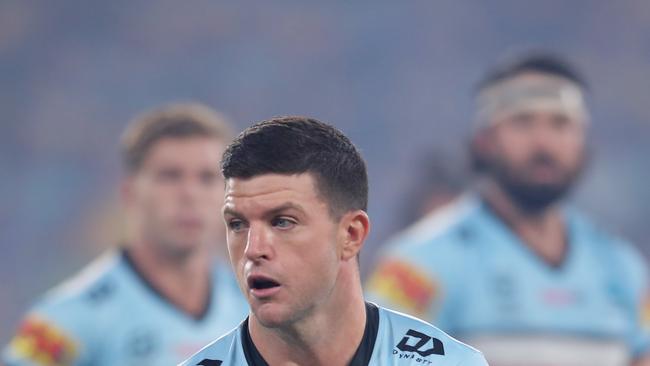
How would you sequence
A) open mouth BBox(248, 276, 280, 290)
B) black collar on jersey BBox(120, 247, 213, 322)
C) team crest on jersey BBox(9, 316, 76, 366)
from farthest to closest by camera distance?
black collar on jersey BBox(120, 247, 213, 322)
team crest on jersey BBox(9, 316, 76, 366)
open mouth BBox(248, 276, 280, 290)

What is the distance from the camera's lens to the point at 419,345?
12.4 ft

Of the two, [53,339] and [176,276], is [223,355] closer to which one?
[53,339]

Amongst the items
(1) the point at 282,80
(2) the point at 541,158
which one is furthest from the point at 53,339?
(1) the point at 282,80

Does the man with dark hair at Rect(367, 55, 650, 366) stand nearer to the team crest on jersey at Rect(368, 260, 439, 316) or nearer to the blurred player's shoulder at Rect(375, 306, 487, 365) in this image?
the team crest on jersey at Rect(368, 260, 439, 316)

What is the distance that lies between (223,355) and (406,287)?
15.6 ft

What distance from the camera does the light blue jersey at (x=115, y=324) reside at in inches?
290

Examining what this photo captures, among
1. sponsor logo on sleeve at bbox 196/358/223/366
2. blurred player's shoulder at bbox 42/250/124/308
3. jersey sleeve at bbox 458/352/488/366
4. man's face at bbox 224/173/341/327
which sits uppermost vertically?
blurred player's shoulder at bbox 42/250/124/308

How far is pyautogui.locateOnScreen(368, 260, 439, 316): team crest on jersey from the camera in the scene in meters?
8.40

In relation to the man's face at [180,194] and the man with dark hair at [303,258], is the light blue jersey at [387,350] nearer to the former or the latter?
the man with dark hair at [303,258]

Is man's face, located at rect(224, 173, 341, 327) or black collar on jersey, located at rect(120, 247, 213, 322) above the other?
black collar on jersey, located at rect(120, 247, 213, 322)

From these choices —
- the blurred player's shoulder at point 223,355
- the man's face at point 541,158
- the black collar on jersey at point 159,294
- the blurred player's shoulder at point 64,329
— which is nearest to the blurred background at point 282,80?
the man's face at point 541,158

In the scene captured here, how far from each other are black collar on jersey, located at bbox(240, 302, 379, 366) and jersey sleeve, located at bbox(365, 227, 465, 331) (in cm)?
452

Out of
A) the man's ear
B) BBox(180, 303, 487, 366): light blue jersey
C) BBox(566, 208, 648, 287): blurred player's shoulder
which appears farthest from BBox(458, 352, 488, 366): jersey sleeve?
BBox(566, 208, 648, 287): blurred player's shoulder

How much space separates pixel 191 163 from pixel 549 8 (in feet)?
29.8
